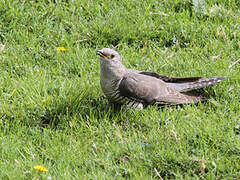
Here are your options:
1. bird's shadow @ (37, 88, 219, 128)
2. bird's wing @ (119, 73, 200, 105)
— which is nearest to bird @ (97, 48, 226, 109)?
bird's wing @ (119, 73, 200, 105)

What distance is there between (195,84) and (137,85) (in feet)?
2.57

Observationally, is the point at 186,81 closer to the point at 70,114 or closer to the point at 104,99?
the point at 104,99

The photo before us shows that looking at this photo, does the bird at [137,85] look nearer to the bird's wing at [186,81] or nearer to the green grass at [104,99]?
the bird's wing at [186,81]

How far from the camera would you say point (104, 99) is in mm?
5762

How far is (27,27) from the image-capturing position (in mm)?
6902

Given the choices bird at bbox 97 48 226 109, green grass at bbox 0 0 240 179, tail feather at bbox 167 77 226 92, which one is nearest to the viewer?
green grass at bbox 0 0 240 179

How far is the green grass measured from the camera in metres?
4.53

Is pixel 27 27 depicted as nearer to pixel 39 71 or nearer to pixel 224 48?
pixel 39 71

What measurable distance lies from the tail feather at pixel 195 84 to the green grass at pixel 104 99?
0.56ft

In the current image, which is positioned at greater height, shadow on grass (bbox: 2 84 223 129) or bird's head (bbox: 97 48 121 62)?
bird's head (bbox: 97 48 121 62)

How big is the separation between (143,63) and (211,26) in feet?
4.53

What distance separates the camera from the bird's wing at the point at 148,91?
5477mm

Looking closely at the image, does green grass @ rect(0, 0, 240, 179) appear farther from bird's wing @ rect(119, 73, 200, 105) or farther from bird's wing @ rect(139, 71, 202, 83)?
bird's wing @ rect(139, 71, 202, 83)

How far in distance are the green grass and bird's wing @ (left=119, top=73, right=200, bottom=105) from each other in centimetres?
14
